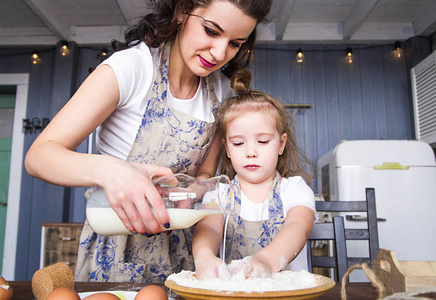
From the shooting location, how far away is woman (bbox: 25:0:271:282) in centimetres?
85

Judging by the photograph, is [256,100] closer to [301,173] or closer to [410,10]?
[301,173]

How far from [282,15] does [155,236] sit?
9.98ft

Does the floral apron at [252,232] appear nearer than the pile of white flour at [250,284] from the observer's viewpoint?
No

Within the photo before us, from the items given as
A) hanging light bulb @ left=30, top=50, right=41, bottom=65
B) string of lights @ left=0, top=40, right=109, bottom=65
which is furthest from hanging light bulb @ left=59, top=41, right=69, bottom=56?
hanging light bulb @ left=30, top=50, right=41, bottom=65

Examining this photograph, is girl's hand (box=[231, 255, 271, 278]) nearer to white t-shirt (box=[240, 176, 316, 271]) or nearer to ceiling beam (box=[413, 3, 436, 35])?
white t-shirt (box=[240, 176, 316, 271])

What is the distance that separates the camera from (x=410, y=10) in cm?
378

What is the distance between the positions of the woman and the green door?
3633 mm

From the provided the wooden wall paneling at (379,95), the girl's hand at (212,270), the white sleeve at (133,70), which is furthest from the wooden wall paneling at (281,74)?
the girl's hand at (212,270)

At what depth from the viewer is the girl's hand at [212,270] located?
2.23 feet

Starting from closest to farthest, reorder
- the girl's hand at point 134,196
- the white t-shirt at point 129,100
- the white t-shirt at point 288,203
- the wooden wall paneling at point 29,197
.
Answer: the girl's hand at point 134,196 → the white t-shirt at point 129,100 → the white t-shirt at point 288,203 → the wooden wall paneling at point 29,197

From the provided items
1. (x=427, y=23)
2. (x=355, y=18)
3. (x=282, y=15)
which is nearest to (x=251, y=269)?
Answer: (x=282, y=15)

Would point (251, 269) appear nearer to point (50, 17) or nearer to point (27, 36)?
point (50, 17)

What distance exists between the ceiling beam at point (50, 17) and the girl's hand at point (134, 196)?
11.1 ft

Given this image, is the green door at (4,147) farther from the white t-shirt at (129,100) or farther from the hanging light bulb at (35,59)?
the white t-shirt at (129,100)
